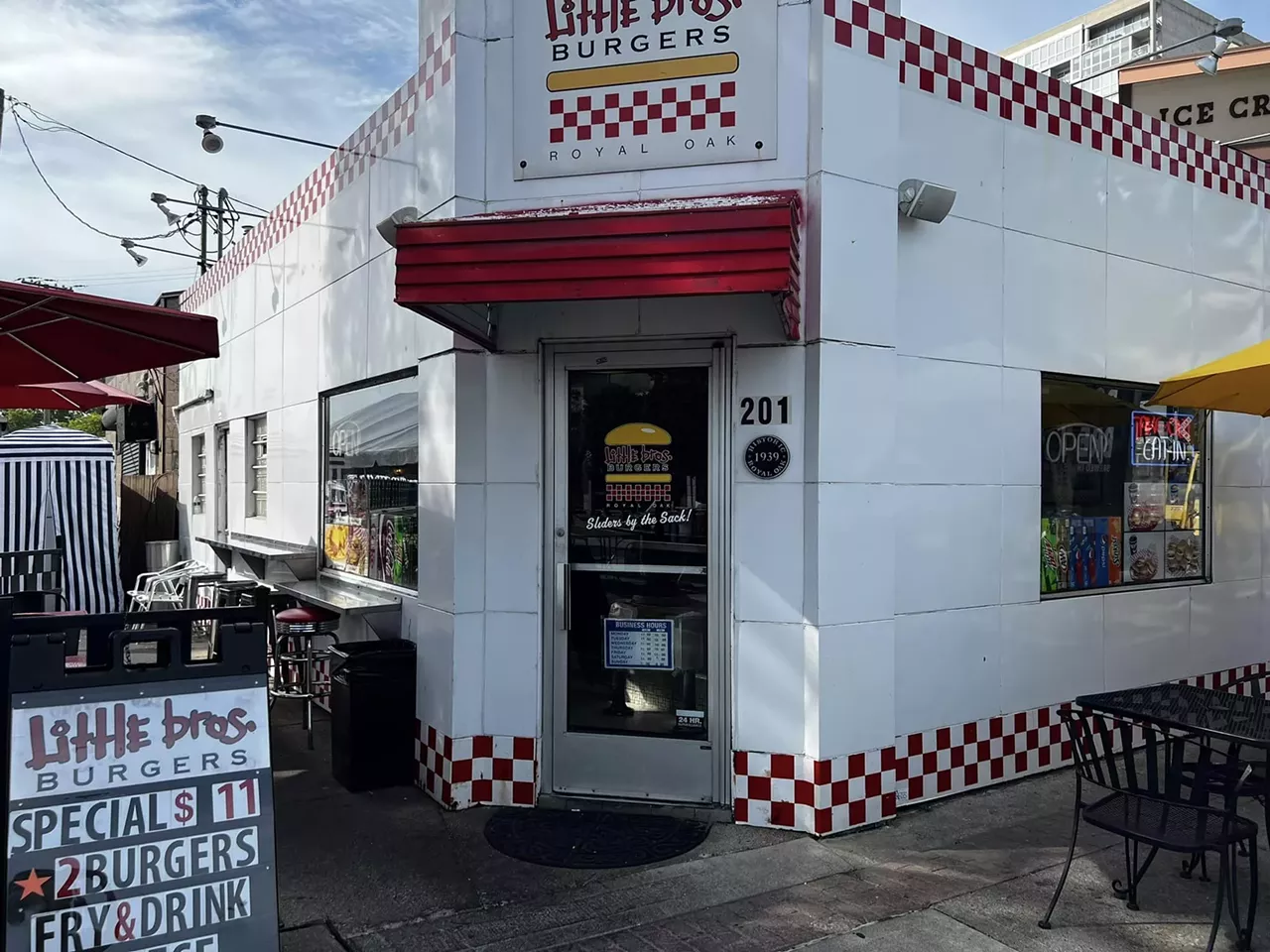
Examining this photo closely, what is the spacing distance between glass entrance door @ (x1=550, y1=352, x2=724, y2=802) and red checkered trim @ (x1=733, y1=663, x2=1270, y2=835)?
1.17 ft

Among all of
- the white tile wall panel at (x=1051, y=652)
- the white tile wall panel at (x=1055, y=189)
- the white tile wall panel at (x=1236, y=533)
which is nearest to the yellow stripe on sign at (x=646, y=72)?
the white tile wall panel at (x=1055, y=189)

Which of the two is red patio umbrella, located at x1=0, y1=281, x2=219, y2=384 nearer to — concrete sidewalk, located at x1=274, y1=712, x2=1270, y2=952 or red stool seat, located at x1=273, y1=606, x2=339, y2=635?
red stool seat, located at x1=273, y1=606, x2=339, y2=635

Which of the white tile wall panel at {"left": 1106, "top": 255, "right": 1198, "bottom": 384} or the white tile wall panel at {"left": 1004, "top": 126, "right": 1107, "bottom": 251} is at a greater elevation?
the white tile wall panel at {"left": 1004, "top": 126, "right": 1107, "bottom": 251}

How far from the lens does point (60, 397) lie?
7141mm

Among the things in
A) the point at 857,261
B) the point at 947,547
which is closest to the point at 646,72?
the point at 857,261

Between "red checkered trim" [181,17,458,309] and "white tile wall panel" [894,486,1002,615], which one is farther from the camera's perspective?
"red checkered trim" [181,17,458,309]

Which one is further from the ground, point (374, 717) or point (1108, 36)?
point (1108, 36)

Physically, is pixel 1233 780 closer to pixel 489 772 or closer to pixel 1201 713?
pixel 1201 713

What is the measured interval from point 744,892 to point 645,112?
3.74 metres

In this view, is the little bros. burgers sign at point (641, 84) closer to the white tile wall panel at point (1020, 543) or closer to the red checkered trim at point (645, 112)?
the red checkered trim at point (645, 112)

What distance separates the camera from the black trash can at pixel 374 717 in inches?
207

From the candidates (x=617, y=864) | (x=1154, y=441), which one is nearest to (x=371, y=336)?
(x=617, y=864)

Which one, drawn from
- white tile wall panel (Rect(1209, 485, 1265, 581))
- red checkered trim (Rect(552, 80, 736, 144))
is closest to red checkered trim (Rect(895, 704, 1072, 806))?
white tile wall panel (Rect(1209, 485, 1265, 581))

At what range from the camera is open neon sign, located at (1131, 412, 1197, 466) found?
21.1ft
